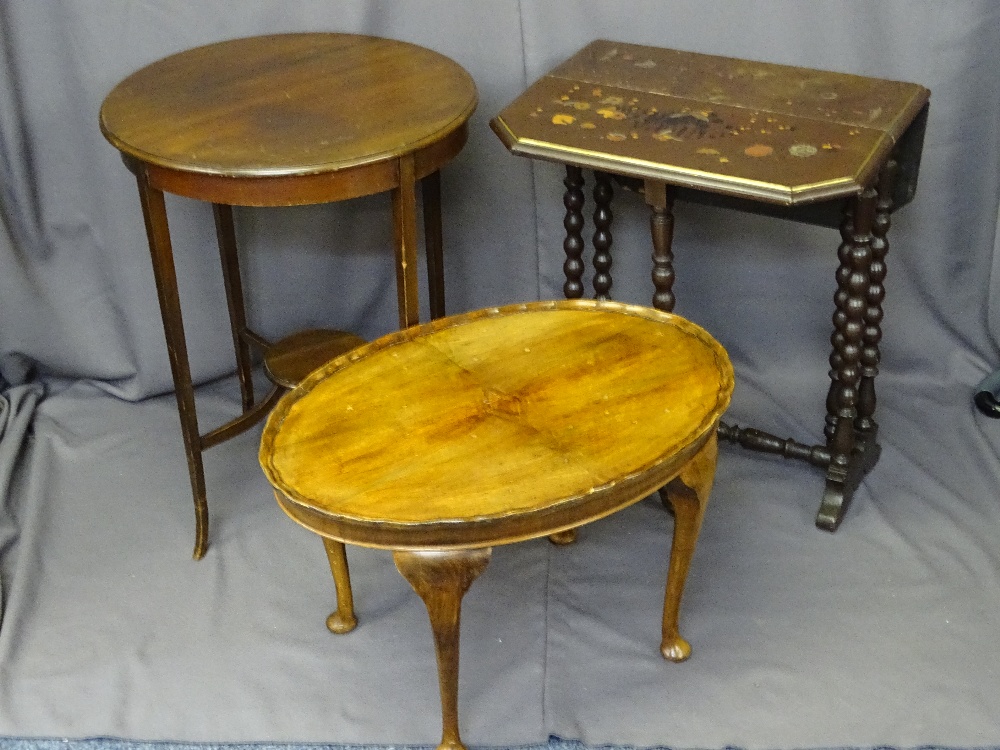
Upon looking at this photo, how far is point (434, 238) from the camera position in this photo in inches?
107

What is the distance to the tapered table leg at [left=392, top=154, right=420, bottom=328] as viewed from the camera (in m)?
2.23

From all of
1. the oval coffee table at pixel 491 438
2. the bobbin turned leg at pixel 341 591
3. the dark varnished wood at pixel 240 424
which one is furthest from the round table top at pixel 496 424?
the dark varnished wood at pixel 240 424

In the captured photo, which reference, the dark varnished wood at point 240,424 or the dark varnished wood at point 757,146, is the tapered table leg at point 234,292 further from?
the dark varnished wood at point 757,146

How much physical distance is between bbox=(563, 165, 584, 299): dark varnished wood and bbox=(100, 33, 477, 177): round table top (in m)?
0.33

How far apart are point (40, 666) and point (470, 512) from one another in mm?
1071

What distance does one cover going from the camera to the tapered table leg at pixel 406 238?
223 cm

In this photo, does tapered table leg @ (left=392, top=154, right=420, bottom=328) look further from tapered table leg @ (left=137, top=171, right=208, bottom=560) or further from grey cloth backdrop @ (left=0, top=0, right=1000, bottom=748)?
grey cloth backdrop @ (left=0, top=0, right=1000, bottom=748)

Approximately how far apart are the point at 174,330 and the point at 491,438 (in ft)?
2.61

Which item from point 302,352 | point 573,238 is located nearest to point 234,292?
point 302,352

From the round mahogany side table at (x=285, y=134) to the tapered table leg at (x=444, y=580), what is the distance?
0.65 metres

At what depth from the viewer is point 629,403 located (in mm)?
2025

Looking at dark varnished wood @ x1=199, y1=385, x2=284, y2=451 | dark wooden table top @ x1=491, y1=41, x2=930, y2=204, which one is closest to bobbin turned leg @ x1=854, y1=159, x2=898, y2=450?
dark wooden table top @ x1=491, y1=41, x2=930, y2=204

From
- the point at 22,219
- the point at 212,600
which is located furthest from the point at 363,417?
the point at 22,219

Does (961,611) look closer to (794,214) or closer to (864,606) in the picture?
(864,606)
